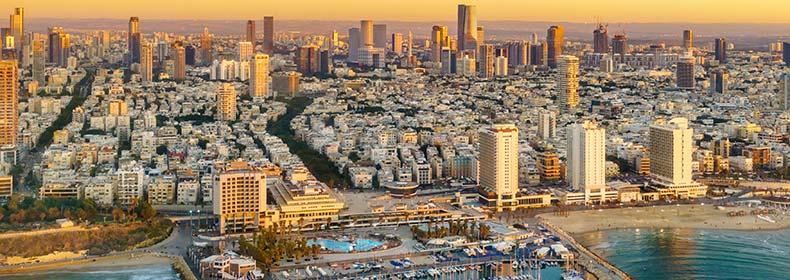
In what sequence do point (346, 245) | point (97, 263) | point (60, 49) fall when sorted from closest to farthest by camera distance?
point (97, 263) < point (346, 245) < point (60, 49)

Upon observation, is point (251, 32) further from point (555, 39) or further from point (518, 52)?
point (555, 39)

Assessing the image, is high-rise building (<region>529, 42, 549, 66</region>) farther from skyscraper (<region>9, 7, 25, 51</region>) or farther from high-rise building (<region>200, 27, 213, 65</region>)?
skyscraper (<region>9, 7, 25, 51</region>)

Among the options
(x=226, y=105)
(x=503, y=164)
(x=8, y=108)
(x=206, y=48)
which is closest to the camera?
(x=503, y=164)

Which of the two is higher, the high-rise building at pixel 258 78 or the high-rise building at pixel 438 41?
the high-rise building at pixel 438 41

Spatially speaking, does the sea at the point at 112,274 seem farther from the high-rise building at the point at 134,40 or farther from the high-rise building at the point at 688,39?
the high-rise building at the point at 688,39

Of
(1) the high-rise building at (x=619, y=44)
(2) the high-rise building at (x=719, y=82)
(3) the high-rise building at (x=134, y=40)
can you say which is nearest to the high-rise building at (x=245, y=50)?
(3) the high-rise building at (x=134, y=40)

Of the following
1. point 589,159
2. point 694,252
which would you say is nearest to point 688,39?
point 589,159
